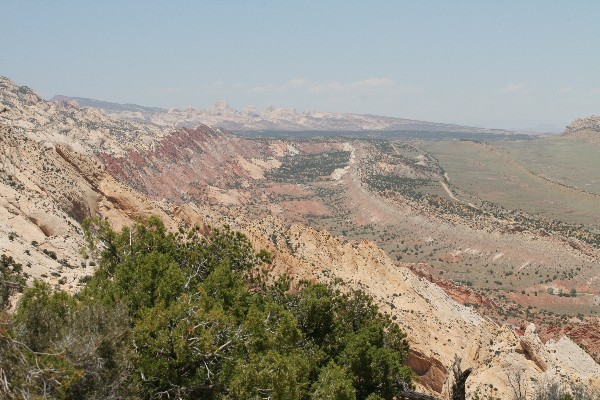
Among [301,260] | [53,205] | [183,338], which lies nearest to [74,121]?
[53,205]

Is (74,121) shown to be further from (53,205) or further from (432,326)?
(432,326)

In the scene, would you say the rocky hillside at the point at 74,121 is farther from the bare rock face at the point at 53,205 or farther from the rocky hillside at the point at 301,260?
the rocky hillside at the point at 301,260

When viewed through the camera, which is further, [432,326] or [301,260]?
[301,260]

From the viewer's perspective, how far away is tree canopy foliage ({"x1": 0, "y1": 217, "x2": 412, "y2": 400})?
1142cm

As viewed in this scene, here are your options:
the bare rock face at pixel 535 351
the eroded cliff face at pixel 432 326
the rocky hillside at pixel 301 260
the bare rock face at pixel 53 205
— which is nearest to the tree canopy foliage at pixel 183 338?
the rocky hillside at pixel 301 260

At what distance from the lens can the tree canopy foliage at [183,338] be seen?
1142 centimetres

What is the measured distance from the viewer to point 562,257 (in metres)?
74.4

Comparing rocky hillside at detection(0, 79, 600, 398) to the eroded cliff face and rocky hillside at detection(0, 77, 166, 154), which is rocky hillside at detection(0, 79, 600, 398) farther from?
rocky hillside at detection(0, 77, 166, 154)

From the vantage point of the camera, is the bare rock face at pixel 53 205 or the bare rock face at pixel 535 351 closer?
the bare rock face at pixel 53 205

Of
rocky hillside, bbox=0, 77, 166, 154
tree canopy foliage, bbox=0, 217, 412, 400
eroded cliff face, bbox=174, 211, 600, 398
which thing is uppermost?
rocky hillside, bbox=0, 77, 166, 154

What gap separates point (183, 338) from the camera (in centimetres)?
1359

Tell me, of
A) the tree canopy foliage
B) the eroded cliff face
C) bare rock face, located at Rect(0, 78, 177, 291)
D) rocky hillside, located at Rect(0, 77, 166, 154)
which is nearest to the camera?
the tree canopy foliage

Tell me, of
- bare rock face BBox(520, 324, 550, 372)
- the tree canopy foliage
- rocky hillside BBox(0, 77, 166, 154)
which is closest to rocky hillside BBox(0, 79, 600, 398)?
bare rock face BBox(520, 324, 550, 372)

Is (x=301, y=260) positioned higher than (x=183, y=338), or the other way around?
(x=183, y=338)
